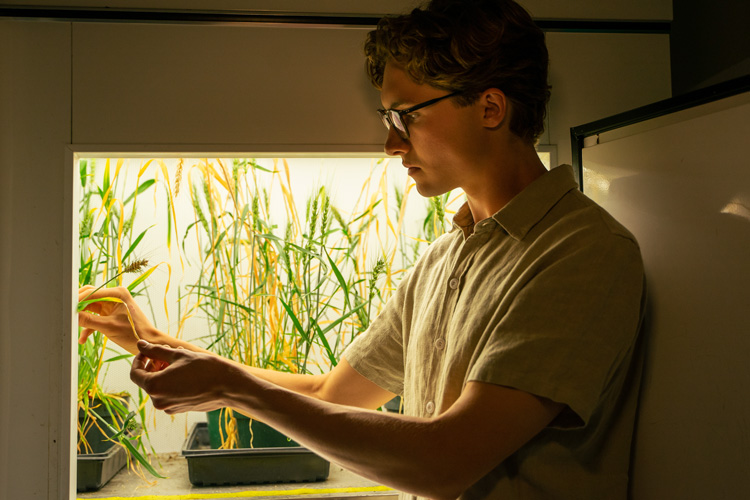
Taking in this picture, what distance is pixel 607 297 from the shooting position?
2.92 ft

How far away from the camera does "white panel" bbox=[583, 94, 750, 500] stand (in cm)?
93

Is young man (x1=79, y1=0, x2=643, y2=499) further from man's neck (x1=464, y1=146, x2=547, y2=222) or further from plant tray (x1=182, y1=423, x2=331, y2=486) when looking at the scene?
plant tray (x1=182, y1=423, x2=331, y2=486)

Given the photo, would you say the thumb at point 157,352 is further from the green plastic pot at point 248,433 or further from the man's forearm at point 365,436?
the green plastic pot at point 248,433

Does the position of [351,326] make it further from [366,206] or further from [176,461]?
[176,461]

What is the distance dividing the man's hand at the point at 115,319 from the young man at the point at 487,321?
0.33 m

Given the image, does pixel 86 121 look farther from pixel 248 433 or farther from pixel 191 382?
pixel 248 433

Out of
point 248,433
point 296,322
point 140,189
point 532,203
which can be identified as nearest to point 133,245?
point 140,189

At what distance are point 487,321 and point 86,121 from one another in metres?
0.99

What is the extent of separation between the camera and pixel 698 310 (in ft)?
3.24

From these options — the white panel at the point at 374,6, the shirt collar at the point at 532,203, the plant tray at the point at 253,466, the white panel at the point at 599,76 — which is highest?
the white panel at the point at 374,6

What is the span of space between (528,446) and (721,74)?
1.17 meters

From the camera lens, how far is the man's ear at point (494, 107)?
1070 mm

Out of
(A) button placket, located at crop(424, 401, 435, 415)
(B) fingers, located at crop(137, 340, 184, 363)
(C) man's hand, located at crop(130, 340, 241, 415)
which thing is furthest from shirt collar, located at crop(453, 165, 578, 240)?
(B) fingers, located at crop(137, 340, 184, 363)

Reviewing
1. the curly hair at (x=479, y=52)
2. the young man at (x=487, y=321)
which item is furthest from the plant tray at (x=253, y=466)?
the curly hair at (x=479, y=52)
